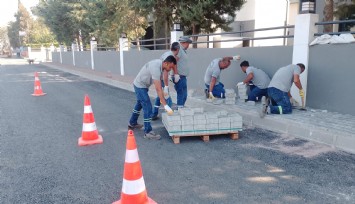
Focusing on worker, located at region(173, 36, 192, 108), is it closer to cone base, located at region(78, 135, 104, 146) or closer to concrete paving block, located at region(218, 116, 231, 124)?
concrete paving block, located at region(218, 116, 231, 124)

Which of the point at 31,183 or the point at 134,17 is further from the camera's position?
the point at 134,17

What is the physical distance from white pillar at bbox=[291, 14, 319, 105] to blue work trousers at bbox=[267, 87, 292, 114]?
0.91 m

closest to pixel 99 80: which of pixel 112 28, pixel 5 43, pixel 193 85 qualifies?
pixel 112 28

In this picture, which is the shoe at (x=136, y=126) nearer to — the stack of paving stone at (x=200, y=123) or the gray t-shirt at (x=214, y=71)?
the stack of paving stone at (x=200, y=123)

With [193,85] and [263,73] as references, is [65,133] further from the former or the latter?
[193,85]

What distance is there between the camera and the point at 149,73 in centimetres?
548

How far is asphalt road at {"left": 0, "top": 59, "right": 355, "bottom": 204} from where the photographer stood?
341 centimetres

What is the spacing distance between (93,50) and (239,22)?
11.0 meters

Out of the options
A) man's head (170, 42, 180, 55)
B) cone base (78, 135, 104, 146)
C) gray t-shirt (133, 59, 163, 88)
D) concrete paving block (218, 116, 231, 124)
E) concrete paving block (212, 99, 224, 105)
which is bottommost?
cone base (78, 135, 104, 146)

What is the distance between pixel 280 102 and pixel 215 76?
6.38 feet

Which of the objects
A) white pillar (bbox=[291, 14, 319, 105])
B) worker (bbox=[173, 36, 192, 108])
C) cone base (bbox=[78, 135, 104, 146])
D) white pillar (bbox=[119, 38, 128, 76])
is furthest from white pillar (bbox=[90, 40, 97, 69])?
cone base (bbox=[78, 135, 104, 146])

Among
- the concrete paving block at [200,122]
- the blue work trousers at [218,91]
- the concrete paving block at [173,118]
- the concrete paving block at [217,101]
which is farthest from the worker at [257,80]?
Result: the concrete paving block at [173,118]

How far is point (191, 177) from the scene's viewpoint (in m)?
3.88

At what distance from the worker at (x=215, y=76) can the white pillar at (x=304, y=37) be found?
171 centimetres
